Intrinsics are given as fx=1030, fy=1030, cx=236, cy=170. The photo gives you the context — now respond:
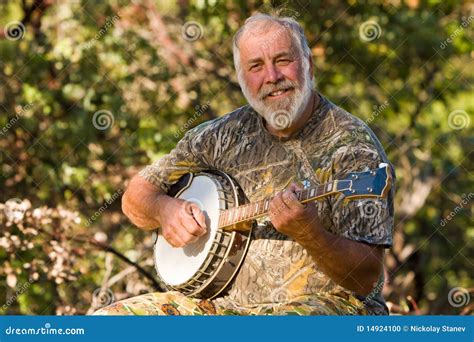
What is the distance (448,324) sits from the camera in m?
3.40

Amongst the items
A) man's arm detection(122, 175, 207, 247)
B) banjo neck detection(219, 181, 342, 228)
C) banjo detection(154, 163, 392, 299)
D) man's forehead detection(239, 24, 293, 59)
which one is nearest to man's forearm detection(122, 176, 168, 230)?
man's arm detection(122, 175, 207, 247)

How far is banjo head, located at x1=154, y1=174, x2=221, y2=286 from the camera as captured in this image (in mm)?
3650

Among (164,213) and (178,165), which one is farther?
(178,165)

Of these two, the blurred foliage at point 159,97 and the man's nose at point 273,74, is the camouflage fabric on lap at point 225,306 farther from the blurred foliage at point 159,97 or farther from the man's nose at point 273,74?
the blurred foliage at point 159,97

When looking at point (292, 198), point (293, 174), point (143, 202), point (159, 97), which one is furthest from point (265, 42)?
point (159, 97)

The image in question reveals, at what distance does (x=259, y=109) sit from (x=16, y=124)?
282cm

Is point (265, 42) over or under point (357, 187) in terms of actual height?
over

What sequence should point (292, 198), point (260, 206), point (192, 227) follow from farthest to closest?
point (192, 227)
point (260, 206)
point (292, 198)

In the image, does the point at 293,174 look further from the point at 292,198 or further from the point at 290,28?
the point at 290,28

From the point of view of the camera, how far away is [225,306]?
3590 mm

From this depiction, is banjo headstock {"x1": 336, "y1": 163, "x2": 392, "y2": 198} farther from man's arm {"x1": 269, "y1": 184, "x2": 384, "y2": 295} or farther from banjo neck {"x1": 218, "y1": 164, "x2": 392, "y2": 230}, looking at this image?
man's arm {"x1": 269, "y1": 184, "x2": 384, "y2": 295}

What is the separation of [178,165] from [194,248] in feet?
1.24

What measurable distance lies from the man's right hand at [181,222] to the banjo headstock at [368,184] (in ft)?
2.39

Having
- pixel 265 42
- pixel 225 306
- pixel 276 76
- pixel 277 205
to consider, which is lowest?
pixel 225 306
